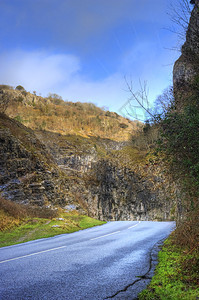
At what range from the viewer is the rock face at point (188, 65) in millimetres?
7016

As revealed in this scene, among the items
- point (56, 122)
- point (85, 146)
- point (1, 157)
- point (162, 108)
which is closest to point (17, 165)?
point (1, 157)

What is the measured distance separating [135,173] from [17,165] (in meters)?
25.1

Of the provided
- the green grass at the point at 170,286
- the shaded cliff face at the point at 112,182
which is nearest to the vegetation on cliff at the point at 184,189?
the green grass at the point at 170,286

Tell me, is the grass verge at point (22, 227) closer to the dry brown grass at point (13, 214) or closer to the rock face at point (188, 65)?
the dry brown grass at point (13, 214)

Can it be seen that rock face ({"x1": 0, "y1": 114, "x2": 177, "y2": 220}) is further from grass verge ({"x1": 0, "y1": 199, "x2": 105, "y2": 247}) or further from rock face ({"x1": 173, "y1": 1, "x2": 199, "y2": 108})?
rock face ({"x1": 173, "y1": 1, "x2": 199, "y2": 108})

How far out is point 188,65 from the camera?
1027 cm

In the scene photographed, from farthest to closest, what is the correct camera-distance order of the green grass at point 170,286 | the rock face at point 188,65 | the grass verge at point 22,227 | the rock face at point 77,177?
the rock face at point 77,177 → the grass verge at point 22,227 → the rock face at point 188,65 → the green grass at point 170,286

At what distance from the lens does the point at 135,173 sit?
42.6m

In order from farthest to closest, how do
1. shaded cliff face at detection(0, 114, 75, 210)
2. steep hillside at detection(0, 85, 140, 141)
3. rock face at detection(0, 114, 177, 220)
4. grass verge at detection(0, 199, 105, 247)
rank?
steep hillside at detection(0, 85, 140, 141) < rock face at detection(0, 114, 177, 220) < shaded cliff face at detection(0, 114, 75, 210) < grass verge at detection(0, 199, 105, 247)

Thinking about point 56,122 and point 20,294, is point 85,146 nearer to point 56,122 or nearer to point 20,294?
point 56,122

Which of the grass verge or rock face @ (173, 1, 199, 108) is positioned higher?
rock face @ (173, 1, 199, 108)

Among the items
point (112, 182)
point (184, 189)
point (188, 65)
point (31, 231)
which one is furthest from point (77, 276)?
point (112, 182)

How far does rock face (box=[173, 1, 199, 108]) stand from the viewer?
7016 millimetres

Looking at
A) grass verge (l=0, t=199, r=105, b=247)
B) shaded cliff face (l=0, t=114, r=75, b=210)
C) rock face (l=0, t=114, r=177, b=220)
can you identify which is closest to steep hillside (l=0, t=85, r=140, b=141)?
rock face (l=0, t=114, r=177, b=220)
